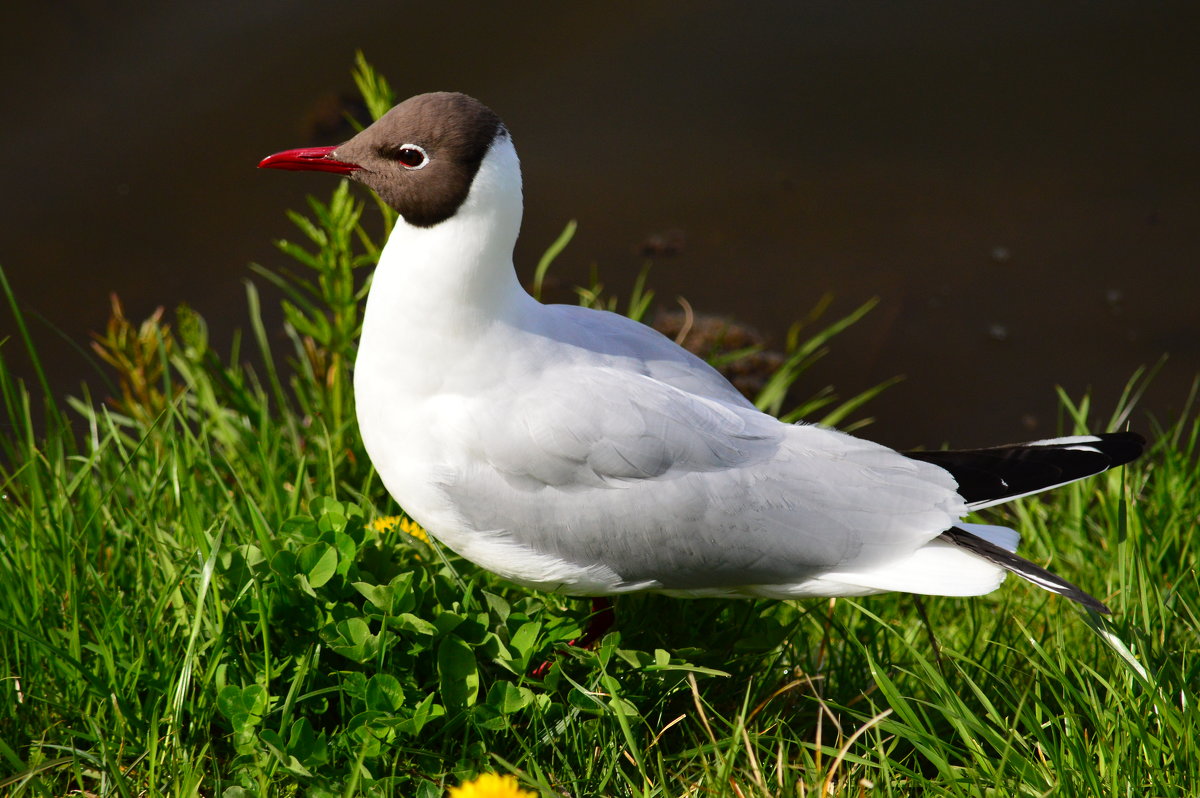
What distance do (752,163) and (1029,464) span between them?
2.80 m

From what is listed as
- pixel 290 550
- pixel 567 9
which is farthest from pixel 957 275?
pixel 290 550

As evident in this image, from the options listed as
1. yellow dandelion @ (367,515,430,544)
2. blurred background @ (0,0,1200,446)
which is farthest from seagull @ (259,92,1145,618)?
blurred background @ (0,0,1200,446)

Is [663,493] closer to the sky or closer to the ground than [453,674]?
closer to the sky

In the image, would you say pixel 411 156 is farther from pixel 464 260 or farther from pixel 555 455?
pixel 555 455

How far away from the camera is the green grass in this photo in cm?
229

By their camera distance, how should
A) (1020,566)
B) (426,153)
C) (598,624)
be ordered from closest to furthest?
(426,153) → (1020,566) → (598,624)

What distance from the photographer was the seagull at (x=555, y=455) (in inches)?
93.0

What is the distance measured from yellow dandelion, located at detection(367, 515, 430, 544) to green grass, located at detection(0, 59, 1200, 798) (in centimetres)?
4

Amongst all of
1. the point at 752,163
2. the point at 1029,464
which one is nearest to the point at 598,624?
the point at 1029,464

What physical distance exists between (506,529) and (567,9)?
3.68 metres

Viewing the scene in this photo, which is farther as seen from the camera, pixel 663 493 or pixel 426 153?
pixel 663 493

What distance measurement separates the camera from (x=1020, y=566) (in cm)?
242

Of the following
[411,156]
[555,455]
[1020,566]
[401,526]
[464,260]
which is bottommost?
[1020,566]

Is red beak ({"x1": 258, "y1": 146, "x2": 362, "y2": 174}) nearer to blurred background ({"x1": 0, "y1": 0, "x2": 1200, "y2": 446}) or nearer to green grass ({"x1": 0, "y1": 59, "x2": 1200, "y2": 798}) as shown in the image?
green grass ({"x1": 0, "y1": 59, "x2": 1200, "y2": 798})
